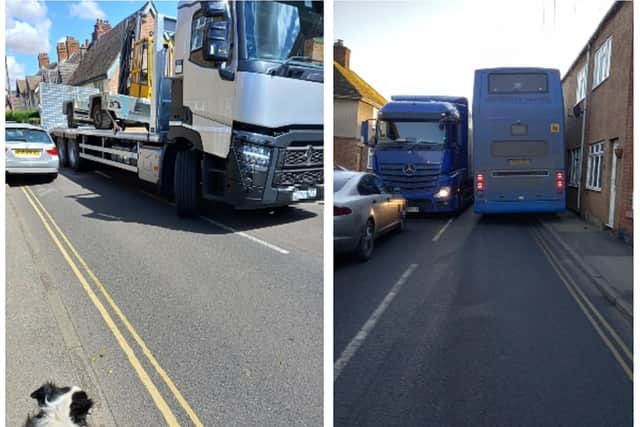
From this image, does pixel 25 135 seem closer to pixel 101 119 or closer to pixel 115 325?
pixel 115 325

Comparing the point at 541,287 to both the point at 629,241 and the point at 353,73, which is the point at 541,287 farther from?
the point at 353,73

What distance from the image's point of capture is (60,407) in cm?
146

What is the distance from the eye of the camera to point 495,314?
2.35 m

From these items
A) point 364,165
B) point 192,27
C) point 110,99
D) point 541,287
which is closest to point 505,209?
point 541,287

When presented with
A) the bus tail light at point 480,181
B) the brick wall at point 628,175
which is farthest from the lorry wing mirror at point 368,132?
the bus tail light at point 480,181

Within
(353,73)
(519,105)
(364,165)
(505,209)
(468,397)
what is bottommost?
(468,397)

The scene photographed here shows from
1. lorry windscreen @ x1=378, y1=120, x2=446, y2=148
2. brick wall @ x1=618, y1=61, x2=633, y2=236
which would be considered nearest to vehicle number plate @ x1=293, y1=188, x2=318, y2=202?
lorry windscreen @ x1=378, y1=120, x2=446, y2=148

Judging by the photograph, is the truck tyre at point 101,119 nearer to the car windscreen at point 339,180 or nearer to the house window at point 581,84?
the car windscreen at point 339,180

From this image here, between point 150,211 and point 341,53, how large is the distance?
118cm

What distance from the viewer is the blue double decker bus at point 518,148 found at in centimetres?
439

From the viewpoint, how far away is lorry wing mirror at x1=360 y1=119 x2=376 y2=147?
1.92 m

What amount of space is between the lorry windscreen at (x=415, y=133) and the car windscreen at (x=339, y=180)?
47 centimetres

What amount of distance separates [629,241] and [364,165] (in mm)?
979

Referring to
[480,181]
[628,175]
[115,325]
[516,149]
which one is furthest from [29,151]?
[516,149]
